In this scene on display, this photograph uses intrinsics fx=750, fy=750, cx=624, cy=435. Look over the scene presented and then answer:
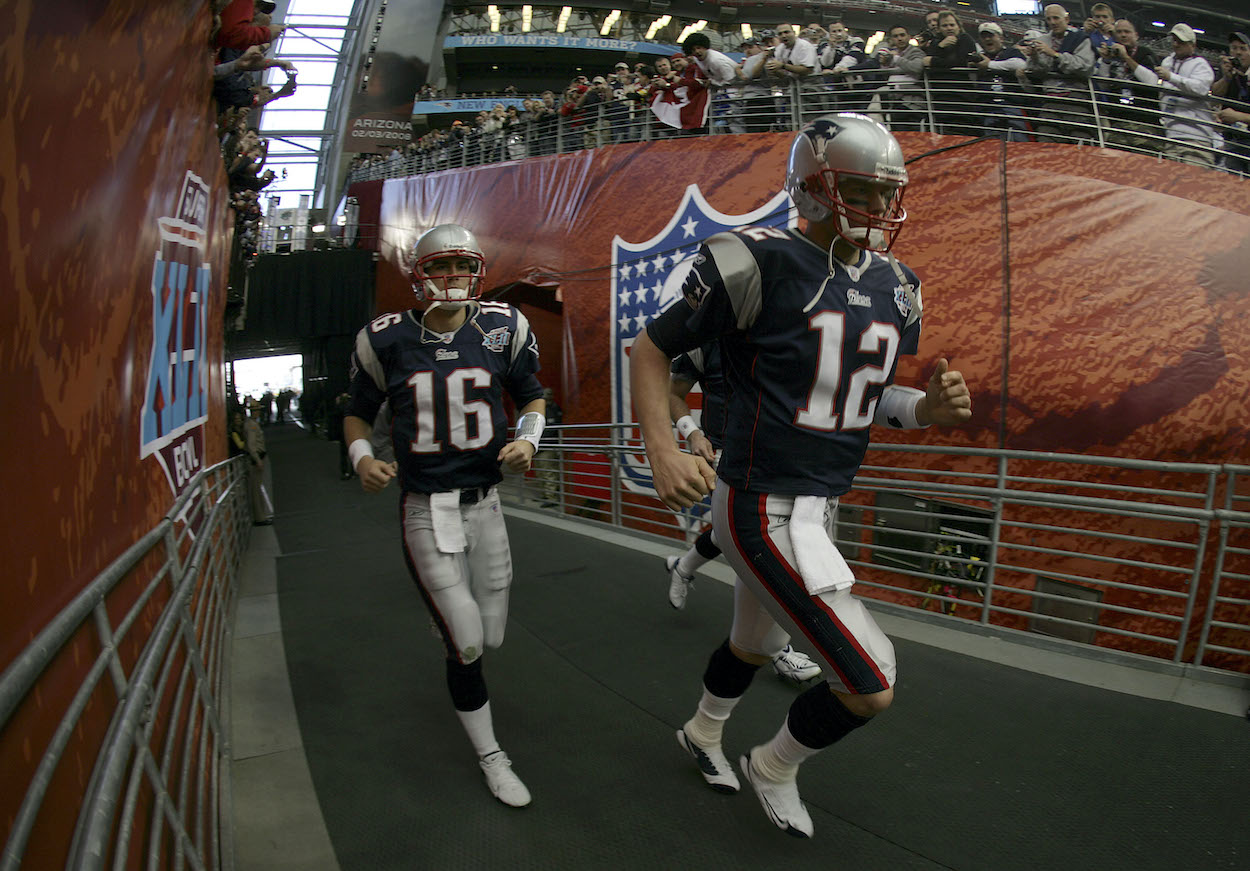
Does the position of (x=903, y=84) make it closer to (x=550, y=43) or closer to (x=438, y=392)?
(x=438, y=392)

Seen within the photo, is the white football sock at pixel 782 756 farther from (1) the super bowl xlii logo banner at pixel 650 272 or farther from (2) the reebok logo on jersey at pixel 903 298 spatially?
(1) the super bowl xlii logo banner at pixel 650 272

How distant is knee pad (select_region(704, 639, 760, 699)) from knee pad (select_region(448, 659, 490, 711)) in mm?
853

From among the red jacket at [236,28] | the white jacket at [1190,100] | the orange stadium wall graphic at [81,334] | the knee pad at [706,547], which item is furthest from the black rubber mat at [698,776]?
the white jacket at [1190,100]

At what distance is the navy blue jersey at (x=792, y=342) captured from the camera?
205 cm

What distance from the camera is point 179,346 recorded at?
3711 mm

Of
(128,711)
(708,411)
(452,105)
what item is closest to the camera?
(128,711)

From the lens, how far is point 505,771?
2.73 m

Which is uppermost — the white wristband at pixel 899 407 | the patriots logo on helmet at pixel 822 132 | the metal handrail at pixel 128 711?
the patriots logo on helmet at pixel 822 132

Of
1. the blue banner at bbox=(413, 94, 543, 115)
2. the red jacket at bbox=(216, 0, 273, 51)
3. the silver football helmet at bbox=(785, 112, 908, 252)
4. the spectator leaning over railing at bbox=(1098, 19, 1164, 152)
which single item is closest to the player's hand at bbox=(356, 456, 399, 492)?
the silver football helmet at bbox=(785, 112, 908, 252)

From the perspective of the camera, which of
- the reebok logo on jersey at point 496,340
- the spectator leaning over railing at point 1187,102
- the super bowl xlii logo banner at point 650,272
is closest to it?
the reebok logo on jersey at point 496,340

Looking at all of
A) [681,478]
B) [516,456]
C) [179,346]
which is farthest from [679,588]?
[179,346]

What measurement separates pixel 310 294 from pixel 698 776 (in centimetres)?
2086

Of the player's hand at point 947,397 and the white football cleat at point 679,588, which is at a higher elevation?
the player's hand at point 947,397

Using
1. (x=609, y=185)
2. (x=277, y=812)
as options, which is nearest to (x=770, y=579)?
(x=277, y=812)
